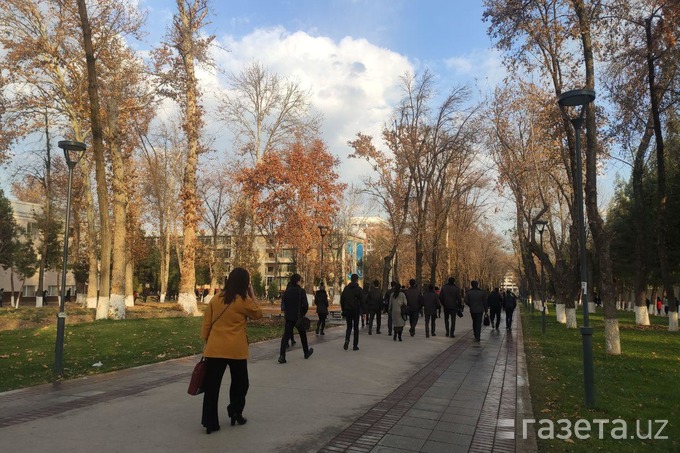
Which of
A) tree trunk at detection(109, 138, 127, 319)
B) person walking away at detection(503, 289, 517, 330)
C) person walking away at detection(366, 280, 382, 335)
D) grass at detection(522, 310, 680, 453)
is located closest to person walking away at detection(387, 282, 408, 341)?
person walking away at detection(366, 280, 382, 335)

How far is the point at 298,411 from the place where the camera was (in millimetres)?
6250

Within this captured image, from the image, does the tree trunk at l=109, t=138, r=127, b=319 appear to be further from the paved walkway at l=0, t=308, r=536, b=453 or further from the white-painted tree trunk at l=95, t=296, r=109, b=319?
the paved walkway at l=0, t=308, r=536, b=453

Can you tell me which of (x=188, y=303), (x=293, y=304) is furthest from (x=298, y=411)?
(x=188, y=303)

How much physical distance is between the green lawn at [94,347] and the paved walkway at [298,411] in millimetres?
828

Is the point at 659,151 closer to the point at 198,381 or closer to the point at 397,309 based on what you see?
the point at 397,309

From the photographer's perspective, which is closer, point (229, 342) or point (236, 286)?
point (229, 342)

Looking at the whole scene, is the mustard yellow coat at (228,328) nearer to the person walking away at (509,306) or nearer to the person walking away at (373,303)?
the person walking away at (373,303)

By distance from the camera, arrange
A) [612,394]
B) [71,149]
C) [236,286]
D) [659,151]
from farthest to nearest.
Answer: [659,151] → [71,149] → [612,394] → [236,286]

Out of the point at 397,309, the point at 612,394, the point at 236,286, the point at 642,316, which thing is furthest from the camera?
the point at 642,316

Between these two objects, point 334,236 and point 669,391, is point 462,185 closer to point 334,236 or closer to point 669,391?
point 334,236

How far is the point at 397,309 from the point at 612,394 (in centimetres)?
755

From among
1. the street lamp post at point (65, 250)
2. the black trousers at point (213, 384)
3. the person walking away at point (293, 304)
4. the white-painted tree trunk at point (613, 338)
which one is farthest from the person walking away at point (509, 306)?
the black trousers at point (213, 384)

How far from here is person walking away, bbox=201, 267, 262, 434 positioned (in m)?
5.22

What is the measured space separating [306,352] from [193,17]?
19011 millimetres
